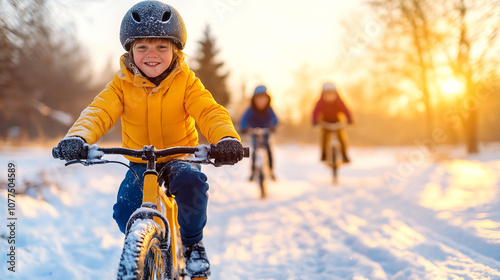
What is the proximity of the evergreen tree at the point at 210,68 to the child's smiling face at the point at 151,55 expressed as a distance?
23398 millimetres

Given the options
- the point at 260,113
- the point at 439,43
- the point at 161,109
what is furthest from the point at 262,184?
the point at 439,43

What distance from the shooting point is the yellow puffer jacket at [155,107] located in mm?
2662

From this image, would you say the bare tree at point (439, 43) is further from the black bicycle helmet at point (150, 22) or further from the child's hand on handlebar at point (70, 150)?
the child's hand on handlebar at point (70, 150)

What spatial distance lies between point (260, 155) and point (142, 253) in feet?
20.9

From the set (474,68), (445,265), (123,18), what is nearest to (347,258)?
(445,265)

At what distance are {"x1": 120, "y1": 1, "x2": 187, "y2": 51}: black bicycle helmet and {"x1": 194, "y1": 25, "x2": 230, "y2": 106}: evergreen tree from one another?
76.9 feet

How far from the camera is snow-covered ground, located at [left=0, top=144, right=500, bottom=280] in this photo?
10.8ft

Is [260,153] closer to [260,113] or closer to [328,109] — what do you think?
[260,113]

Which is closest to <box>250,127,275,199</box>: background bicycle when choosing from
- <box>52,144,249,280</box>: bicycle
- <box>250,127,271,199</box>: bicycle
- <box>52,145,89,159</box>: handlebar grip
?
<box>250,127,271,199</box>: bicycle

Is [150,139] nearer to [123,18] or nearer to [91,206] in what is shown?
[123,18]

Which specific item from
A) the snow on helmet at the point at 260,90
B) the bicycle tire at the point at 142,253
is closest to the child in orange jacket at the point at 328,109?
the snow on helmet at the point at 260,90

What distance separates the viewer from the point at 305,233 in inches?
190

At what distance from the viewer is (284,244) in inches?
174

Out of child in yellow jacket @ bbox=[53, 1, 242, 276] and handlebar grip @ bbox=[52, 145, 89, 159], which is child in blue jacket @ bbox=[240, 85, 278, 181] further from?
handlebar grip @ bbox=[52, 145, 89, 159]
